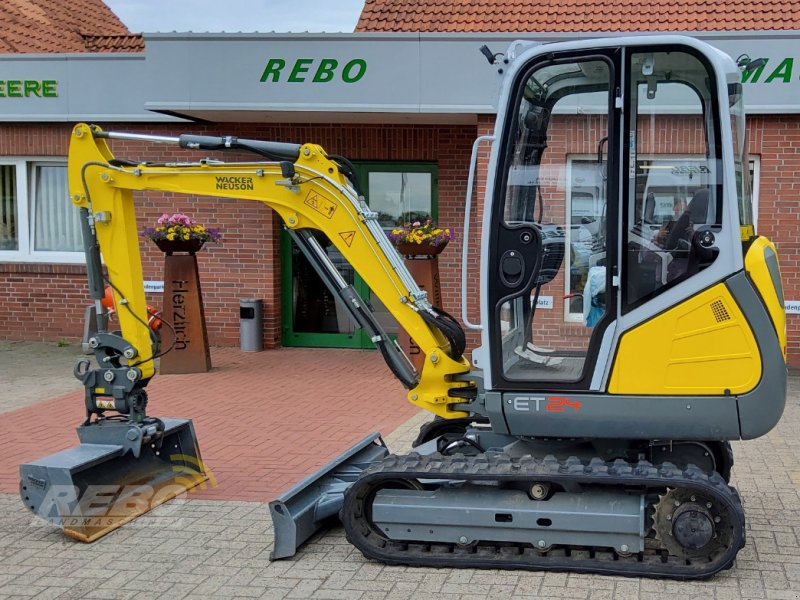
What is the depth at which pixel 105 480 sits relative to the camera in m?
5.93

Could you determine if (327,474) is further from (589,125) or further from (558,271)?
(589,125)

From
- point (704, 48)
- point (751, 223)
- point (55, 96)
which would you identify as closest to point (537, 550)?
point (751, 223)

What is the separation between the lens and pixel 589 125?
4953 millimetres

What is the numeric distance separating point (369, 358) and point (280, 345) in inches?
59.5

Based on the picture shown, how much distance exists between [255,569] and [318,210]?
6.89 feet

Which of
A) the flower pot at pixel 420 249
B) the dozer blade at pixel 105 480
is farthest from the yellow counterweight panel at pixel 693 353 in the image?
the flower pot at pixel 420 249

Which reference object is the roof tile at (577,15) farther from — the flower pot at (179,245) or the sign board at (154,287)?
the sign board at (154,287)

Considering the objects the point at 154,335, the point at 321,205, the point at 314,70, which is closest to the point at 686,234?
the point at 321,205

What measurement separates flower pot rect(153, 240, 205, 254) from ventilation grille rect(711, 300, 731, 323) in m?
7.73

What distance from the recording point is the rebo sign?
37.2ft

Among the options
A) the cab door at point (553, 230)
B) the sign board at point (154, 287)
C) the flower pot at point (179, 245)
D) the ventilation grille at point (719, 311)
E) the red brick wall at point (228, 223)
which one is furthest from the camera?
the sign board at point (154, 287)

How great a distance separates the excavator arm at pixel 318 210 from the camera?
557 centimetres

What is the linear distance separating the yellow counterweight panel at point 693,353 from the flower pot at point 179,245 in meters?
7.44

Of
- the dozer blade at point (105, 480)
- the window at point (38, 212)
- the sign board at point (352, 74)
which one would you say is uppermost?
the sign board at point (352, 74)
